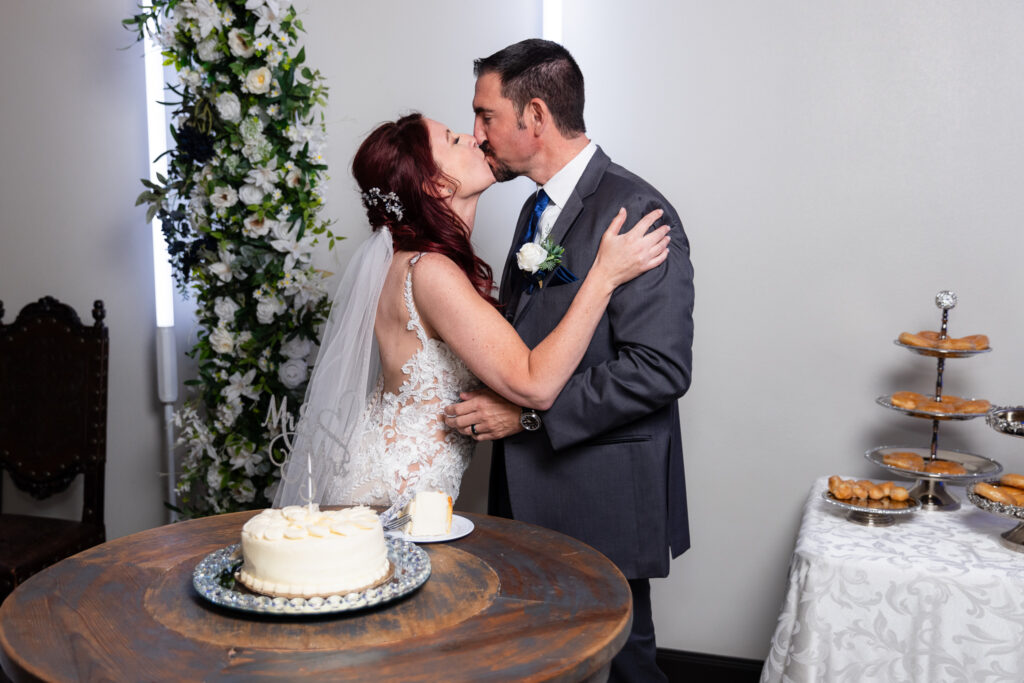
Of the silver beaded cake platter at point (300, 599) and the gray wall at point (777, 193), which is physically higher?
the gray wall at point (777, 193)

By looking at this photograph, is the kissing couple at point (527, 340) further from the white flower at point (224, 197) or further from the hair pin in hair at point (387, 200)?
the white flower at point (224, 197)

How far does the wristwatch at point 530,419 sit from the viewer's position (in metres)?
2.34

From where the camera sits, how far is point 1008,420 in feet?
8.25

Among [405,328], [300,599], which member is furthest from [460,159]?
[300,599]

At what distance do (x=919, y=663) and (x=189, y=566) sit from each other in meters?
1.87

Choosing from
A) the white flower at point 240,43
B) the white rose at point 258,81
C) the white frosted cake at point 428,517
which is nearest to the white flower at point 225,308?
the white rose at point 258,81

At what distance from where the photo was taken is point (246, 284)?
10.7ft

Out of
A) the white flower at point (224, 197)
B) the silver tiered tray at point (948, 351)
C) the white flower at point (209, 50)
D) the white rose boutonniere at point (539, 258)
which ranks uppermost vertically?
the white flower at point (209, 50)

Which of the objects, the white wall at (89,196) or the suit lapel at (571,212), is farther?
the white wall at (89,196)

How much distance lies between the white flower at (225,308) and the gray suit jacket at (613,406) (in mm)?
1276

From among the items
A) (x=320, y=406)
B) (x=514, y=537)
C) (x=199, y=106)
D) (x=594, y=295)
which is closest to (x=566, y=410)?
(x=594, y=295)

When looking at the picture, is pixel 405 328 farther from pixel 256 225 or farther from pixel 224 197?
pixel 224 197

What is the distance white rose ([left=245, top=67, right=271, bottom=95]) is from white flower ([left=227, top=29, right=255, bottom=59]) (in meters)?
0.06

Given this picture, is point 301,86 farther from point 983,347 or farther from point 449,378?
point 983,347
